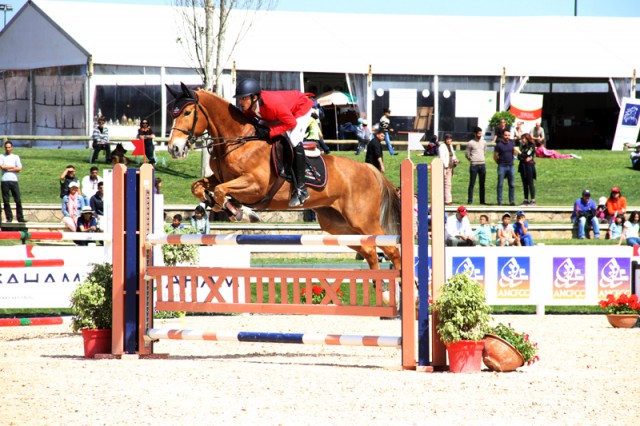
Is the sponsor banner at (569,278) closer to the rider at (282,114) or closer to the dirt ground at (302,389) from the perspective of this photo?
the dirt ground at (302,389)

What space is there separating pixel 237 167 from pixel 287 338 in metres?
1.73

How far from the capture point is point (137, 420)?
→ 4.68 m

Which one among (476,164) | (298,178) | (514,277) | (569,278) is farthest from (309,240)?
(476,164)

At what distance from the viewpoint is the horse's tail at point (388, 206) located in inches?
351

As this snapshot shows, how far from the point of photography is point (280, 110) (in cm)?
768

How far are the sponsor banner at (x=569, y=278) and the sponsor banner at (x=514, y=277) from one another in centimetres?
35

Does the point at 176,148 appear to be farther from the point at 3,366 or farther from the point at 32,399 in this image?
the point at 32,399

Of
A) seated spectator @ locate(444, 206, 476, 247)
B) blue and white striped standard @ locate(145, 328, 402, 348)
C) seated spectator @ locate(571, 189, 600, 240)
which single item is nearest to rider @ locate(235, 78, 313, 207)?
blue and white striped standard @ locate(145, 328, 402, 348)

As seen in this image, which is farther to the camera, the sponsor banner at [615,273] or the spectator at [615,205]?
the spectator at [615,205]

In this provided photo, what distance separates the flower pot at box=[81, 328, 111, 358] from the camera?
7.06m

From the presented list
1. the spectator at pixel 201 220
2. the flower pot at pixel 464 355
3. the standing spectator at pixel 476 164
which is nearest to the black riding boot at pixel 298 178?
the flower pot at pixel 464 355

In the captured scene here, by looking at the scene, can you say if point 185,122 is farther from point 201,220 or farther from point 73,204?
point 73,204

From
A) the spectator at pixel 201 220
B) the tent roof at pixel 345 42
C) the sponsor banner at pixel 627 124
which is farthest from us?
the sponsor banner at pixel 627 124

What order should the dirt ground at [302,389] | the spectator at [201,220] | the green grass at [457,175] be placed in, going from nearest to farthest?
the dirt ground at [302,389], the spectator at [201,220], the green grass at [457,175]
